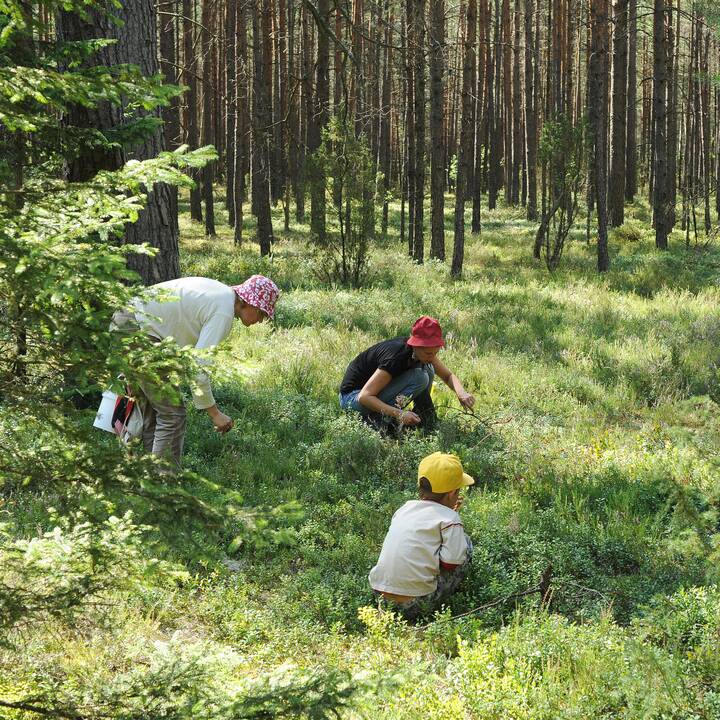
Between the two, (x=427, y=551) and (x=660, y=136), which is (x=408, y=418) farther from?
(x=660, y=136)

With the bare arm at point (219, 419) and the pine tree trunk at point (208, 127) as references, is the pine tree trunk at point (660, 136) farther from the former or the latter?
the bare arm at point (219, 419)

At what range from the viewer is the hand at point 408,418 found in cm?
639

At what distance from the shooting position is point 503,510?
17.3 feet

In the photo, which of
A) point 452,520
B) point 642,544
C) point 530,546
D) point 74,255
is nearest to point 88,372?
point 74,255

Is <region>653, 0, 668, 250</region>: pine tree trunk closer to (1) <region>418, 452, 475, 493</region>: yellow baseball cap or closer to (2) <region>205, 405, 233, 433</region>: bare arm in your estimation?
(1) <region>418, 452, 475, 493</region>: yellow baseball cap

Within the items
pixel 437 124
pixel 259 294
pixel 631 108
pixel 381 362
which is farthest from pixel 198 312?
pixel 631 108

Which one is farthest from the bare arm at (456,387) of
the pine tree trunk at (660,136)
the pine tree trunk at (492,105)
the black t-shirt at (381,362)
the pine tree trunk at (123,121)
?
the pine tree trunk at (492,105)

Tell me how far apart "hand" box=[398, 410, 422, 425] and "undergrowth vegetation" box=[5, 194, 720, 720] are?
0.50ft

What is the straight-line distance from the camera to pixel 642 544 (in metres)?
4.87

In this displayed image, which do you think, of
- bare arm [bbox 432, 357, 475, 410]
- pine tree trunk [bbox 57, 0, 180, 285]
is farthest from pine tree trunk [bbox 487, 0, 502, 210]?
bare arm [bbox 432, 357, 475, 410]

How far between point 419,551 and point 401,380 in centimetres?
265

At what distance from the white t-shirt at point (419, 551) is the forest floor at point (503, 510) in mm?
242

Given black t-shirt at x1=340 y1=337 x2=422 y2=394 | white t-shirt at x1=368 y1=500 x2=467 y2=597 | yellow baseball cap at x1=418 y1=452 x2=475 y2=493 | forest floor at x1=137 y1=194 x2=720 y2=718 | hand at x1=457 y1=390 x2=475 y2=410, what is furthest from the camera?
black t-shirt at x1=340 y1=337 x2=422 y2=394

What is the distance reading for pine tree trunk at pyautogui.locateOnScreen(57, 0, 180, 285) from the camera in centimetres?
608
